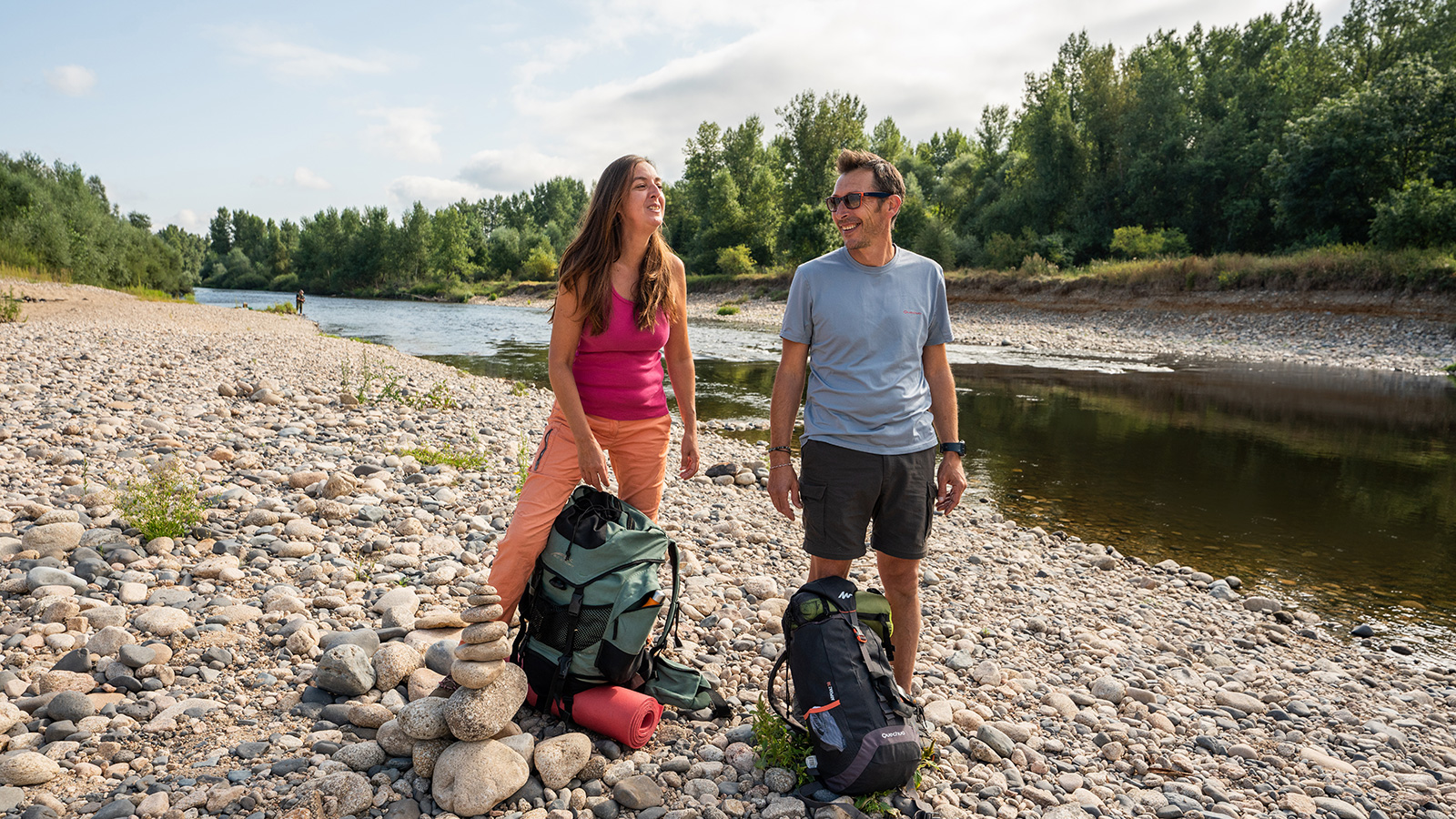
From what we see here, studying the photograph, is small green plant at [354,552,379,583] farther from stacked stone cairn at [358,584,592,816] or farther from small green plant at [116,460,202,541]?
stacked stone cairn at [358,584,592,816]

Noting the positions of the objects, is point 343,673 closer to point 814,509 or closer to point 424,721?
point 424,721

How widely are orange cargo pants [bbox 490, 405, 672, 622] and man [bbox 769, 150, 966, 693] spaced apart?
24.7 inches

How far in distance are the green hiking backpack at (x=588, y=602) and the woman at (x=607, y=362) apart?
0.37 ft

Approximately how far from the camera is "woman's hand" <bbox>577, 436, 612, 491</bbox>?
10.5 ft

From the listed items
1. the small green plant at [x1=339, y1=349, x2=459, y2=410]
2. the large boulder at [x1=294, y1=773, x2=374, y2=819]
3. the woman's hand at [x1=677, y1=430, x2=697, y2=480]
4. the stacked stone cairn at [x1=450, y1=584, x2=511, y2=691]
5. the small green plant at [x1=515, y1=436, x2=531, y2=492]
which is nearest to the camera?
the large boulder at [x1=294, y1=773, x2=374, y2=819]

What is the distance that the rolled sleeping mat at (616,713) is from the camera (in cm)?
311

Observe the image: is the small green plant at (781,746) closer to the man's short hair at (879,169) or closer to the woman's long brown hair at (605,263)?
the woman's long brown hair at (605,263)

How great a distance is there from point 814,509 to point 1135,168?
5295 centimetres

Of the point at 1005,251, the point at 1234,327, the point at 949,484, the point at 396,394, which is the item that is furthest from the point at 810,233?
the point at 949,484

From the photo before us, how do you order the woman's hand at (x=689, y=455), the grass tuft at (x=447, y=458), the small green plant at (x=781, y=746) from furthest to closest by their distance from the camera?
the grass tuft at (x=447, y=458) < the woman's hand at (x=689, y=455) < the small green plant at (x=781, y=746)

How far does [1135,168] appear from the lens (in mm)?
46875

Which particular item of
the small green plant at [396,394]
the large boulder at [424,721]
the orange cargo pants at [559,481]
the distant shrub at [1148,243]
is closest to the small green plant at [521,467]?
the orange cargo pants at [559,481]

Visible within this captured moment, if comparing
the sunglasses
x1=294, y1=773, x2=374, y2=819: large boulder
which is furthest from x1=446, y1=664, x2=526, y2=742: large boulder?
the sunglasses

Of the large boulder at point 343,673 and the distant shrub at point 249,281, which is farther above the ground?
the distant shrub at point 249,281
